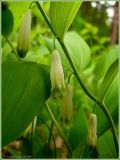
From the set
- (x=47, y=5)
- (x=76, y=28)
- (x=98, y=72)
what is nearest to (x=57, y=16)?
(x=47, y=5)

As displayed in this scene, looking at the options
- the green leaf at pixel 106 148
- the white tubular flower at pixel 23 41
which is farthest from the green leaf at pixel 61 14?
the green leaf at pixel 106 148

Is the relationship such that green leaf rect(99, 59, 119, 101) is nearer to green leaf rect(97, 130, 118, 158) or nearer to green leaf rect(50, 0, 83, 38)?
green leaf rect(50, 0, 83, 38)

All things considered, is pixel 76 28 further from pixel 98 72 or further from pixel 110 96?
pixel 110 96

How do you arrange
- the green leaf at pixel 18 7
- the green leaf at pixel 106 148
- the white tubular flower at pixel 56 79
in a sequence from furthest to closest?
the green leaf at pixel 106 148 → the green leaf at pixel 18 7 → the white tubular flower at pixel 56 79

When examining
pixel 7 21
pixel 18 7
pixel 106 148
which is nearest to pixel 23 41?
pixel 7 21

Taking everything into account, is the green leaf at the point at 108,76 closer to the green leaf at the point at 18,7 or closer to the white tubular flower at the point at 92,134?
the white tubular flower at the point at 92,134

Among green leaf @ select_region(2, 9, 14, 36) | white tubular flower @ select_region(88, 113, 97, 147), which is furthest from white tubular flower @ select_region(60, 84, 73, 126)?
green leaf @ select_region(2, 9, 14, 36)
